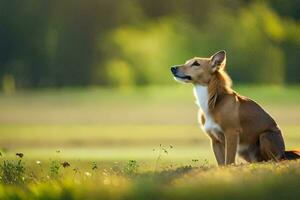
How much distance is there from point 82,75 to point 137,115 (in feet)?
43.1

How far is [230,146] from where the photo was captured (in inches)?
402

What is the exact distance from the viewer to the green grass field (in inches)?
294

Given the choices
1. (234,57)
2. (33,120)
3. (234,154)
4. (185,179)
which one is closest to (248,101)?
(234,154)

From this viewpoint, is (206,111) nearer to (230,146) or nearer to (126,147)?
(230,146)

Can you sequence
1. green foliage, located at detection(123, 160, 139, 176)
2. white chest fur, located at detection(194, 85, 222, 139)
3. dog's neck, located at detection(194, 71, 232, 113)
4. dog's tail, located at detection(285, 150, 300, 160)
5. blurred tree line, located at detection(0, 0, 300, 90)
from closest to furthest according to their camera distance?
green foliage, located at detection(123, 160, 139, 176), white chest fur, located at detection(194, 85, 222, 139), dog's neck, located at detection(194, 71, 232, 113), dog's tail, located at detection(285, 150, 300, 160), blurred tree line, located at detection(0, 0, 300, 90)

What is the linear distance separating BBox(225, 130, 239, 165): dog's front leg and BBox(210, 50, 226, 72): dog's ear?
2.41 feet

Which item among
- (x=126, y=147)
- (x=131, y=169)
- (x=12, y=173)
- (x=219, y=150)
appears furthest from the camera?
(x=126, y=147)

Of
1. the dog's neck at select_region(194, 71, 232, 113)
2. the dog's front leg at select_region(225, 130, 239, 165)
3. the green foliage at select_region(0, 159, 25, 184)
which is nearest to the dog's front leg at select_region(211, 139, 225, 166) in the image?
the dog's front leg at select_region(225, 130, 239, 165)

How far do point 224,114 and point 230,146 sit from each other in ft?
1.11

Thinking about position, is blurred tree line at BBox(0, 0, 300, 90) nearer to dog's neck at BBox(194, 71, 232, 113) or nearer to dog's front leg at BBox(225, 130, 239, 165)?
dog's neck at BBox(194, 71, 232, 113)

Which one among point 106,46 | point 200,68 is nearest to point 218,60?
point 200,68

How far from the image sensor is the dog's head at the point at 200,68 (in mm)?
10461

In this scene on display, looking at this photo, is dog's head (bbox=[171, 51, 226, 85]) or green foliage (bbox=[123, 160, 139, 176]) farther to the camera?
dog's head (bbox=[171, 51, 226, 85])

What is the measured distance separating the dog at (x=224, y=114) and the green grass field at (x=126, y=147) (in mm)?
408
